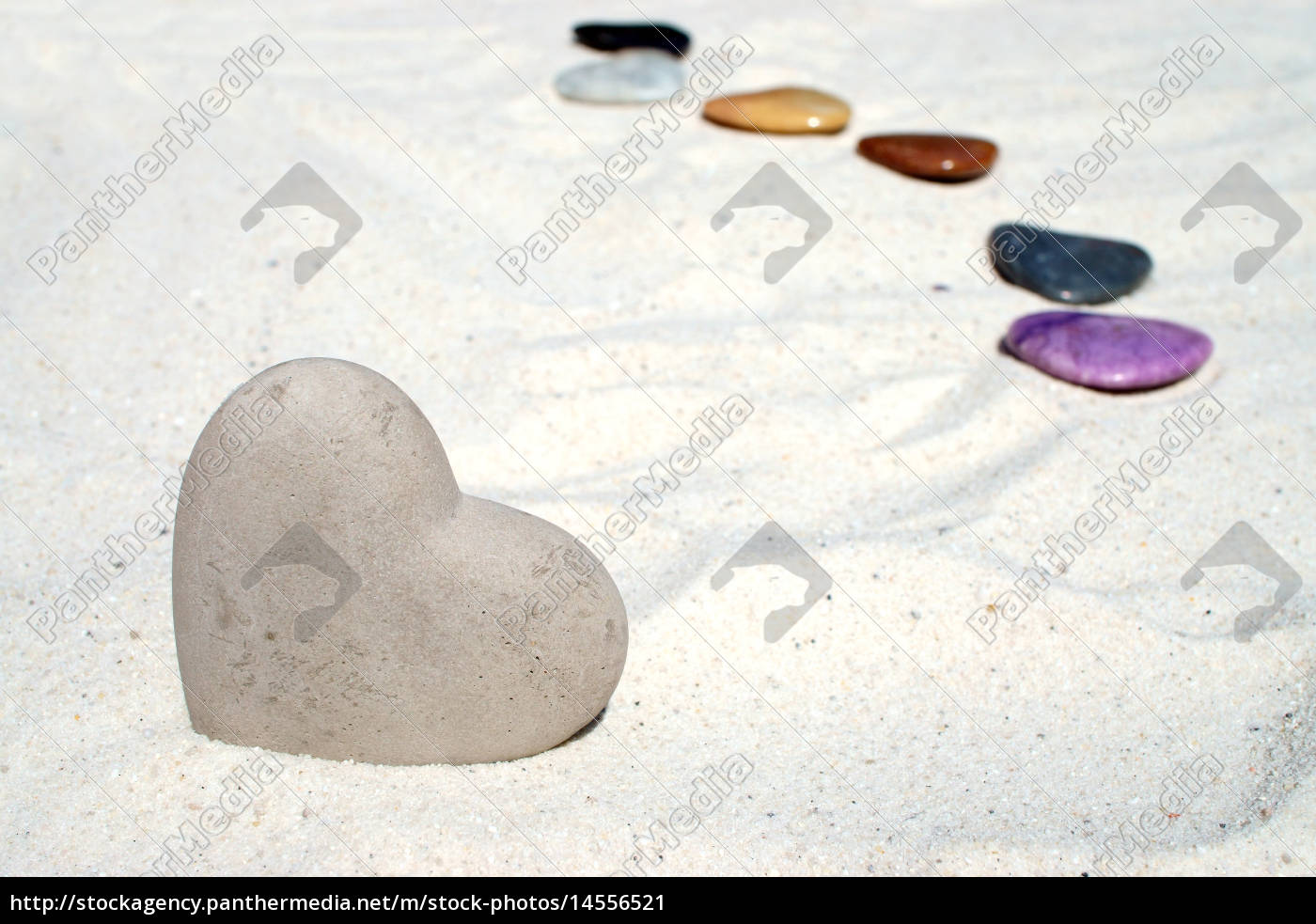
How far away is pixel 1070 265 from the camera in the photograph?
3.41 m

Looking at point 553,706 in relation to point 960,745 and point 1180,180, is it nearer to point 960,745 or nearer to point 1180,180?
point 960,745

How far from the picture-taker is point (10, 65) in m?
4.12

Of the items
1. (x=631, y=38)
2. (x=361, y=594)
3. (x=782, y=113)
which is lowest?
(x=361, y=594)

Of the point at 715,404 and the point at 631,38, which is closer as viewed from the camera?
the point at 715,404

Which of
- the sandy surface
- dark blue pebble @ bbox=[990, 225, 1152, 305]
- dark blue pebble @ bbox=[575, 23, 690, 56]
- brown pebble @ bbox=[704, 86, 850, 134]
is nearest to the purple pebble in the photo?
the sandy surface

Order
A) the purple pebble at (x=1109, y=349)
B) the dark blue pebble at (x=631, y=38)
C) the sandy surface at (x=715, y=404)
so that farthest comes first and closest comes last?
the dark blue pebble at (x=631, y=38)
the purple pebble at (x=1109, y=349)
the sandy surface at (x=715, y=404)

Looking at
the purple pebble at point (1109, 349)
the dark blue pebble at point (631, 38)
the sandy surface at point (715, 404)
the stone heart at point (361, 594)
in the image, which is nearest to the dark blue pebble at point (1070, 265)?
the sandy surface at point (715, 404)

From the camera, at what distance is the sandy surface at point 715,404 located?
189cm

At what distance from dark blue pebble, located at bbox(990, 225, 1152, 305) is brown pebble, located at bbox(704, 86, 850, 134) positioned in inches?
33.8

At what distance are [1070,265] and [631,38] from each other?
7.03ft

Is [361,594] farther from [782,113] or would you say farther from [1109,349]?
[782,113]

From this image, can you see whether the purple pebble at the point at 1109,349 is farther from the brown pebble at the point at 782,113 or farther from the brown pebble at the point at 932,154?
the brown pebble at the point at 782,113

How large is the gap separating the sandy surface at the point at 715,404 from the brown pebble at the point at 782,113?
0.08 metres

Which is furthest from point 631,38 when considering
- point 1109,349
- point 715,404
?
point 1109,349
